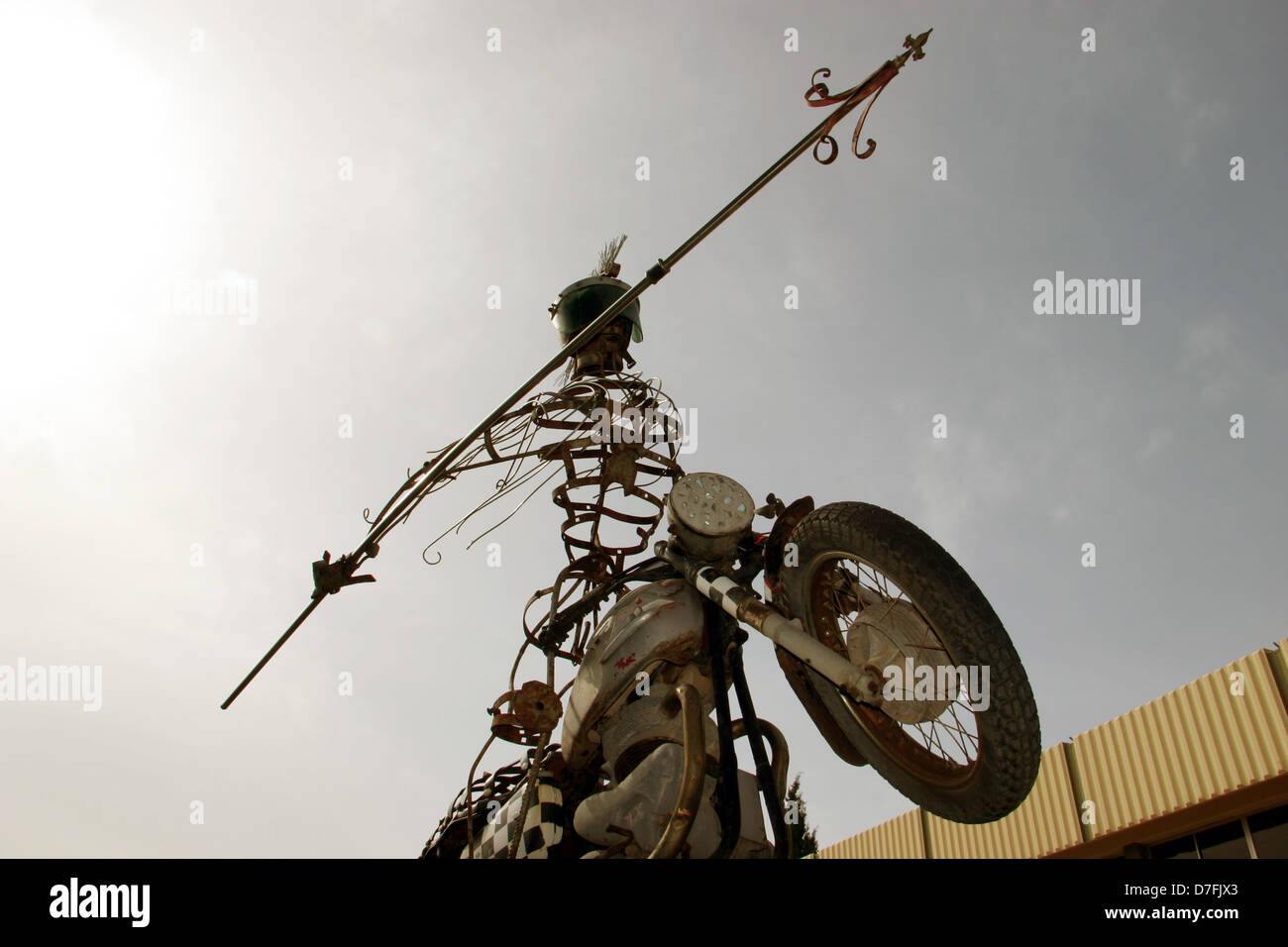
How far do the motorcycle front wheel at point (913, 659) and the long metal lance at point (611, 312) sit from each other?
5.40 ft

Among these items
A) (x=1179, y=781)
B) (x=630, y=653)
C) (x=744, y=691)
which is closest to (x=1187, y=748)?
(x=1179, y=781)

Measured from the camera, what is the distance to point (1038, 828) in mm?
11570

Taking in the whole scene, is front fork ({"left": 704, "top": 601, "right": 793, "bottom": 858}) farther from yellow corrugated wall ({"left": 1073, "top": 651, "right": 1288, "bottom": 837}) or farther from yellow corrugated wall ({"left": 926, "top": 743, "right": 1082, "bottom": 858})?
yellow corrugated wall ({"left": 926, "top": 743, "right": 1082, "bottom": 858})

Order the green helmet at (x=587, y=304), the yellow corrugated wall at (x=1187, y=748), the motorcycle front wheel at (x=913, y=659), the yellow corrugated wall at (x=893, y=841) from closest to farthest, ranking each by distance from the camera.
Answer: the motorcycle front wheel at (x=913, y=659), the green helmet at (x=587, y=304), the yellow corrugated wall at (x=1187, y=748), the yellow corrugated wall at (x=893, y=841)

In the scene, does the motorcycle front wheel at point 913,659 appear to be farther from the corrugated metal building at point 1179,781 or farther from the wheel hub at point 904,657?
the corrugated metal building at point 1179,781

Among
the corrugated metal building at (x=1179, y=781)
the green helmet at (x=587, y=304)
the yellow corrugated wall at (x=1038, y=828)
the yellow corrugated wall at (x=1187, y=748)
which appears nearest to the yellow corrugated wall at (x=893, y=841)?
the yellow corrugated wall at (x=1038, y=828)

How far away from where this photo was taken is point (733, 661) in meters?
4.36

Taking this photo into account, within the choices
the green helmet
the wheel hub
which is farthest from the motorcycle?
the green helmet

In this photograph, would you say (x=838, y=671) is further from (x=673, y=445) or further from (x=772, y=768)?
(x=673, y=445)

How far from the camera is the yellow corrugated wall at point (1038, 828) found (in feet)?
36.7

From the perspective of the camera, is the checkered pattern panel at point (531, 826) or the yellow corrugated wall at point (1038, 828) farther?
the yellow corrugated wall at point (1038, 828)

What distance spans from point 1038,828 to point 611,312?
10796 millimetres
